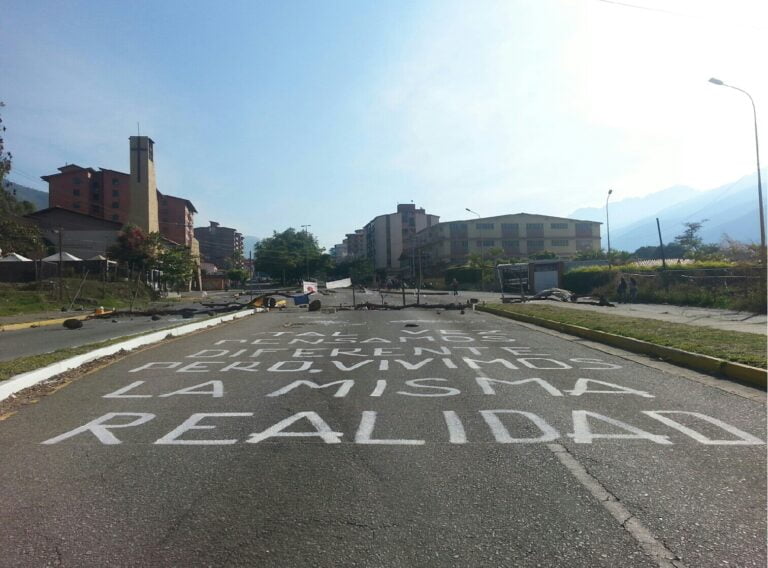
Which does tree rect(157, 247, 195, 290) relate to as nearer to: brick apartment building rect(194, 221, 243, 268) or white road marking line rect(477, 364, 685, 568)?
white road marking line rect(477, 364, 685, 568)

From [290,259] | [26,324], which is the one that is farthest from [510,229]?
[26,324]

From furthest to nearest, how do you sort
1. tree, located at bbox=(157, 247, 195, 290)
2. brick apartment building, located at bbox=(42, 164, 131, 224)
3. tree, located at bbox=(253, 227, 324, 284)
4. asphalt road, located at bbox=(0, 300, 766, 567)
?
tree, located at bbox=(253, 227, 324, 284)
brick apartment building, located at bbox=(42, 164, 131, 224)
tree, located at bbox=(157, 247, 195, 290)
asphalt road, located at bbox=(0, 300, 766, 567)

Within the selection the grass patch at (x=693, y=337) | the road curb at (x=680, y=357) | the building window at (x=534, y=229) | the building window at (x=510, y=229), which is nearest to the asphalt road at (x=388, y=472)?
the road curb at (x=680, y=357)

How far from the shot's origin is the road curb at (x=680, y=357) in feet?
27.5

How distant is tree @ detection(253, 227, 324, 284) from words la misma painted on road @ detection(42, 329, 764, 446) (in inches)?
3493

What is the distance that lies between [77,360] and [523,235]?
87.2 meters

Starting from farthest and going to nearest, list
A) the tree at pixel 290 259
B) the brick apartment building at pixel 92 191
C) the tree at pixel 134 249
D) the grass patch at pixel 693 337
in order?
the tree at pixel 290 259 → the brick apartment building at pixel 92 191 → the tree at pixel 134 249 → the grass patch at pixel 693 337

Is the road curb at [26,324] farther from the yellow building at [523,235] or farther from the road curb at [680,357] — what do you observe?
the yellow building at [523,235]

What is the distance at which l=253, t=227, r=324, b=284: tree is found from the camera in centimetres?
10656

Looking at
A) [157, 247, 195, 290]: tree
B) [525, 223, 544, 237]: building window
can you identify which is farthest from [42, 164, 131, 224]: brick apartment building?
[525, 223, 544, 237]: building window

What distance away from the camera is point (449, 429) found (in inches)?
236

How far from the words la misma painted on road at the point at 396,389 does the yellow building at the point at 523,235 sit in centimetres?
7983

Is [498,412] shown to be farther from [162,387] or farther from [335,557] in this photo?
[162,387]

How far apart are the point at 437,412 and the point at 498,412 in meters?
0.71
